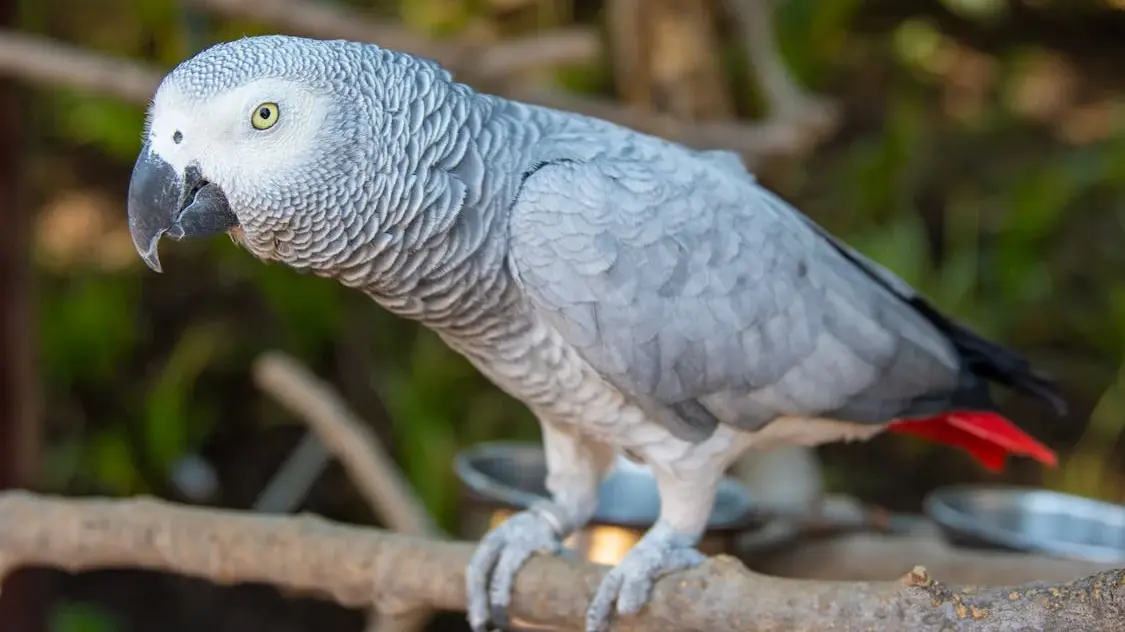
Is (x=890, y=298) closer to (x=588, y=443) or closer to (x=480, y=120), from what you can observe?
(x=588, y=443)

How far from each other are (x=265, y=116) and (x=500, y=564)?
1.78 ft

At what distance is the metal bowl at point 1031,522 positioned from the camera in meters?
1.42

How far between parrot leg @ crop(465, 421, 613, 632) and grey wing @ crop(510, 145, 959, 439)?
22 centimetres

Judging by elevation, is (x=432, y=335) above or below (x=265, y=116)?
below

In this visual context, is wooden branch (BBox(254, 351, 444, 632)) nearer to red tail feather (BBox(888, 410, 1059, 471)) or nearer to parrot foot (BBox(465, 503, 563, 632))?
parrot foot (BBox(465, 503, 563, 632))

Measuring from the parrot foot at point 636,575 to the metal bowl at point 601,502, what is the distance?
20cm

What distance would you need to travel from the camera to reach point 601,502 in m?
1.52

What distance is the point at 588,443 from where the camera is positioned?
1.23 m

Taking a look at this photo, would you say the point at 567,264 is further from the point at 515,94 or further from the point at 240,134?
the point at 515,94

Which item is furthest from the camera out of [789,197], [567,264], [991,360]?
[789,197]

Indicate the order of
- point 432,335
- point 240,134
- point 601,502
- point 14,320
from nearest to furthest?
point 240,134, point 601,502, point 14,320, point 432,335

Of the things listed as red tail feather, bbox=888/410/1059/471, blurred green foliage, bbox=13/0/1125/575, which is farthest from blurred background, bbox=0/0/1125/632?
red tail feather, bbox=888/410/1059/471

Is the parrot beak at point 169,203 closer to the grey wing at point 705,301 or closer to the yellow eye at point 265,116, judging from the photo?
the yellow eye at point 265,116

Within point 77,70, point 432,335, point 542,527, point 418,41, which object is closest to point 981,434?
point 542,527
